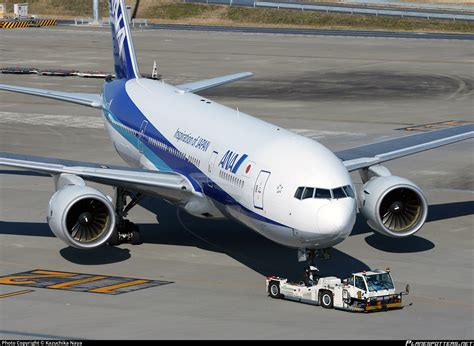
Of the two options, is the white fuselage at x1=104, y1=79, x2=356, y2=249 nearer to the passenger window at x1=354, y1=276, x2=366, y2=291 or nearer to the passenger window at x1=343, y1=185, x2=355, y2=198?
the passenger window at x1=343, y1=185, x2=355, y2=198

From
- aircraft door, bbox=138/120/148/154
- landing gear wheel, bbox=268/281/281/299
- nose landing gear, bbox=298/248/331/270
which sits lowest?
landing gear wheel, bbox=268/281/281/299

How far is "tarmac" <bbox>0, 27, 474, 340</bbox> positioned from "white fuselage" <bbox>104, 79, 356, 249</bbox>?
242 centimetres

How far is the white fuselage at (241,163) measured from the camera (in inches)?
1303

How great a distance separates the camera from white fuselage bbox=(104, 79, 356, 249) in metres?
33.1

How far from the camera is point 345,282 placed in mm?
33469

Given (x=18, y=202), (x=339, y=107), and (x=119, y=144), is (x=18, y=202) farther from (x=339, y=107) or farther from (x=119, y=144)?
(x=339, y=107)

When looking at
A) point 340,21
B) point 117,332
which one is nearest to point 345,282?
point 117,332

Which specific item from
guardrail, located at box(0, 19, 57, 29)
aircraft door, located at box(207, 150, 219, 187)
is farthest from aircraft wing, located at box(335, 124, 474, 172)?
guardrail, located at box(0, 19, 57, 29)

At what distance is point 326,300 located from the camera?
33.5 metres

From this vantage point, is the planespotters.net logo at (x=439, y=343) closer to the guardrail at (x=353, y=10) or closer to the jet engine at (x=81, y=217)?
the jet engine at (x=81, y=217)

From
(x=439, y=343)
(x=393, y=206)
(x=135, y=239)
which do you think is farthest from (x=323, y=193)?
(x=135, y=239)

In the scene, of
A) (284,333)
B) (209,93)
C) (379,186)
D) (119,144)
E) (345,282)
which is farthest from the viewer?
(209,93)

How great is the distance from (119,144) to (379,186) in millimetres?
13899

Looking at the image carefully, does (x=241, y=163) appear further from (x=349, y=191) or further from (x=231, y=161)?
(x=349, y=191)
